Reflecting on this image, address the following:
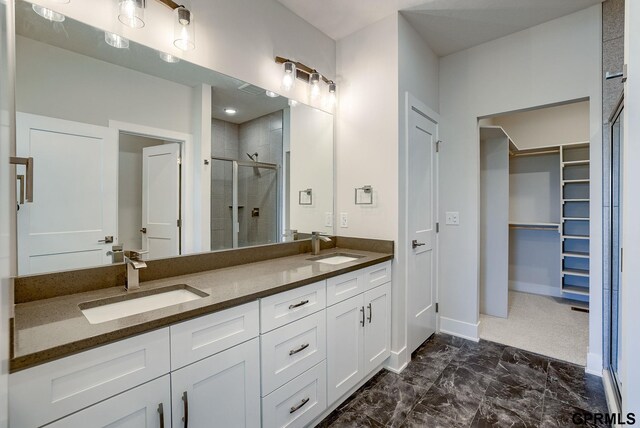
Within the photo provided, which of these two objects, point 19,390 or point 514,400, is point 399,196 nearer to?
point 514,400

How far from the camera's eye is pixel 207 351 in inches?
43.8

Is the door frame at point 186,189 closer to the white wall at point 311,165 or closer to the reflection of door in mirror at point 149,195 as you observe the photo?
the reflection of door in mirror at point 149,195

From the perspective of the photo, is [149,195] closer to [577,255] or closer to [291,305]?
[291,305]

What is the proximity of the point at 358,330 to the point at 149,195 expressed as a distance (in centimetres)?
145

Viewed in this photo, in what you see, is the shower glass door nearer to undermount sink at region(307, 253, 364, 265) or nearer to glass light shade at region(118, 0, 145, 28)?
undermount sink at region(307, 253, 364, 265)

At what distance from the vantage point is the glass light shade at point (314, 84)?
7.64ft

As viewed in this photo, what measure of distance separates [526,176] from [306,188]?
3409 millimetres

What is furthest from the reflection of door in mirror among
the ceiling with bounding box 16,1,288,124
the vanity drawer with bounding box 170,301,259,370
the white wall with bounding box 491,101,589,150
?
the white wall with bounding box 491,101,589,150

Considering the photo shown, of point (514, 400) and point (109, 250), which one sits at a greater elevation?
point (109, 250)

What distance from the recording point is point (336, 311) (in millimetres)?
1726

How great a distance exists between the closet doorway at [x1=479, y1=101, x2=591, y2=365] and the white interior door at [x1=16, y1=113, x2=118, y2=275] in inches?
120

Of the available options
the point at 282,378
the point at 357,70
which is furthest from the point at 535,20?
the point at 282,378

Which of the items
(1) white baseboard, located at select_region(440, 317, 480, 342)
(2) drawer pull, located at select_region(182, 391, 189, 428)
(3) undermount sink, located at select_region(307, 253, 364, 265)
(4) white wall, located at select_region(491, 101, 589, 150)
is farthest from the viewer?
(4) white wall, located at select_region(491, 101, 589, 150)

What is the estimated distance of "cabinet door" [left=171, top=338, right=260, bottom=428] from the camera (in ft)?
3.41
